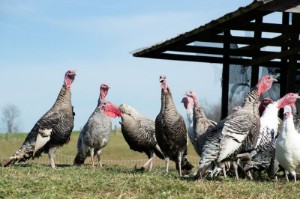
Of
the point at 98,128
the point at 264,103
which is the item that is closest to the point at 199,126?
the point at 264,103

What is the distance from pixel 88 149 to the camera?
13516 millimetres

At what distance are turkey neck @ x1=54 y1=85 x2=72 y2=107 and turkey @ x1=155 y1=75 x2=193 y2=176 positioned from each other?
2.25 m

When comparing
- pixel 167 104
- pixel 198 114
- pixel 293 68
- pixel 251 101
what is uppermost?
pixel 293 68

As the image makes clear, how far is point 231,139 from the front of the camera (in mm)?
9469

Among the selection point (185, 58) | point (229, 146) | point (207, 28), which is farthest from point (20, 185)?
point (185, 58)

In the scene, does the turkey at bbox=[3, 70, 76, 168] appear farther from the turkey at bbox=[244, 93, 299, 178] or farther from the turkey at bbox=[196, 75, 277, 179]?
the turkey at bbox=[244, 93, 299, 178]

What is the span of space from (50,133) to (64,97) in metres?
0.84

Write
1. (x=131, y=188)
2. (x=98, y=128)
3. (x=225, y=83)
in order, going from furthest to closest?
(x=225, y=83)
(x=98, y=128)
(x=131, y=188)

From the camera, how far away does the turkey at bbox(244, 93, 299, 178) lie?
10.3 meters

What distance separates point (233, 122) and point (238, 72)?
5.73 meters

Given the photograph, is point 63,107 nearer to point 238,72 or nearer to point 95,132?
point 95,132

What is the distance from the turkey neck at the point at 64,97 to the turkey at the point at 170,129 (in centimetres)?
225

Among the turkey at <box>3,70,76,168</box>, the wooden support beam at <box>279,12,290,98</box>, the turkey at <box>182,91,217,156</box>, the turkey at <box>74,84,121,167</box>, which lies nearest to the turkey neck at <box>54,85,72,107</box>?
the turkey at <box>3,70,76,168</box>

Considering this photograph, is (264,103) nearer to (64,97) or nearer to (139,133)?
(139,133)
